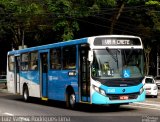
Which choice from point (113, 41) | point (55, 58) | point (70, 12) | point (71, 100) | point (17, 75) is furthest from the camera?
point (70, 12)

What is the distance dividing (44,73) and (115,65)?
647cm

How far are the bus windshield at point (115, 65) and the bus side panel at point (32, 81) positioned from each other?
7.03 m

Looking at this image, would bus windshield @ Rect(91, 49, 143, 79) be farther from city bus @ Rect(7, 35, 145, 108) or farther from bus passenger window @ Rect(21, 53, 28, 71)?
bus passenger window @ Rect(21, 53, 28, 71)

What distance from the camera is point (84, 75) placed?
19672 mm

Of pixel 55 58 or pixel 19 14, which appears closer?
pixel 55 58

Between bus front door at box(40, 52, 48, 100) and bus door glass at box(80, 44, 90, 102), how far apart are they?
14.6ft

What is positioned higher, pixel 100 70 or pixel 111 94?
pixel 100 70

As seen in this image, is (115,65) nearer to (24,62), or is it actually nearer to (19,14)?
(24,62)

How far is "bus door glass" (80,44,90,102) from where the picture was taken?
1941cm

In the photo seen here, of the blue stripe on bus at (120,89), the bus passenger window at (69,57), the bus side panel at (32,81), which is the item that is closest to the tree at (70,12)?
the bus side panel at (32,81)

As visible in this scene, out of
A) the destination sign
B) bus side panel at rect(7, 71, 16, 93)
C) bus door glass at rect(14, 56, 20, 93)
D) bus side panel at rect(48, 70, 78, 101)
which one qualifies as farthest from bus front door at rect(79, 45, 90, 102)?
bus side panel at rect(7, 71, 16, 93)

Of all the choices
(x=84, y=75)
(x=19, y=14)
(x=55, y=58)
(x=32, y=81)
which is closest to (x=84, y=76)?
(x=84, y=75)

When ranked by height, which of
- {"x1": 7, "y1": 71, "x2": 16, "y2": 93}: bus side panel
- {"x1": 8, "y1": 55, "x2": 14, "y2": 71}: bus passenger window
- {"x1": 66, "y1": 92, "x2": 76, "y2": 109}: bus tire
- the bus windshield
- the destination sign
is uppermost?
the destination sign

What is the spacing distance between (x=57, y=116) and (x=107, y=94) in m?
2.28
